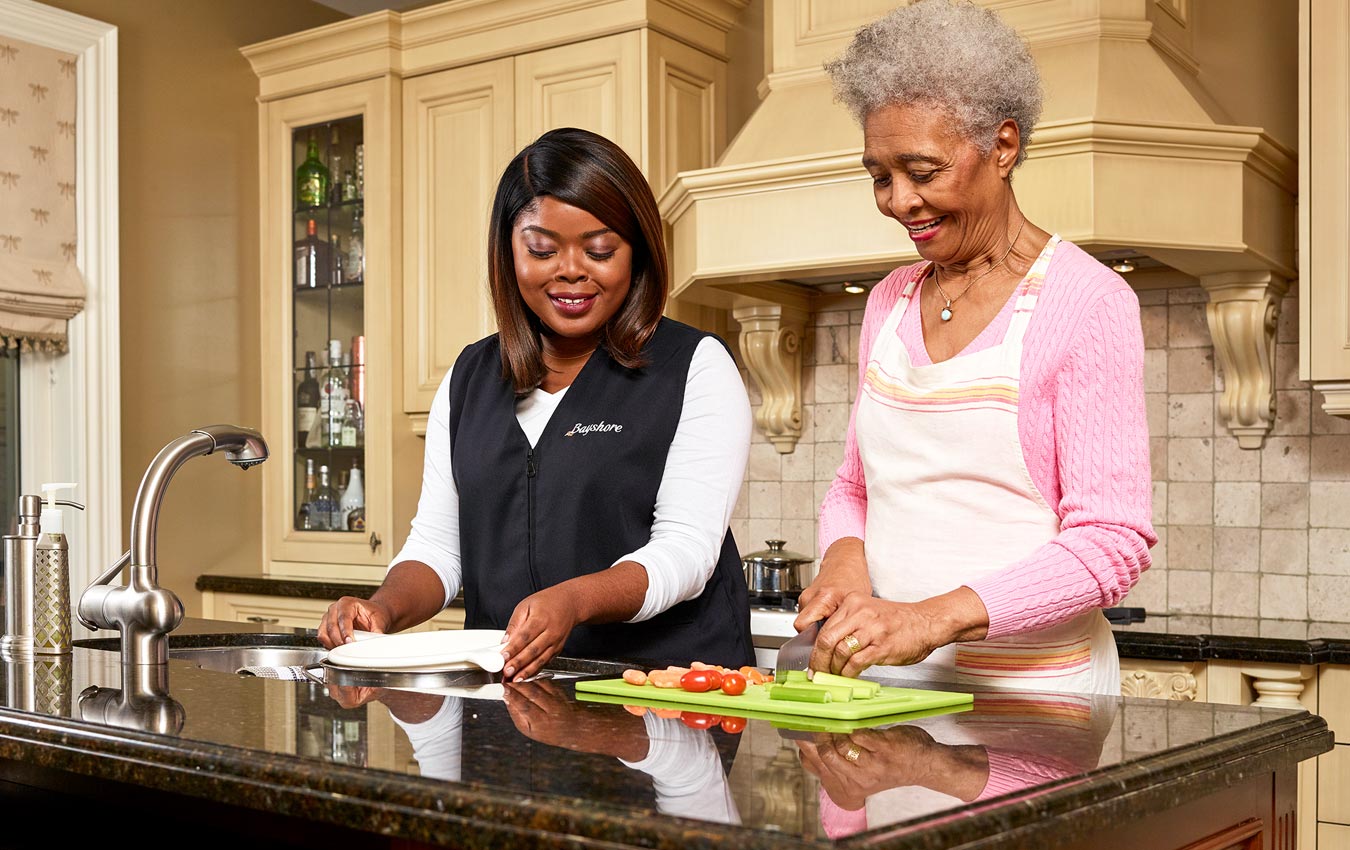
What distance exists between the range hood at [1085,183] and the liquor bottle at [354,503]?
1.20 meters

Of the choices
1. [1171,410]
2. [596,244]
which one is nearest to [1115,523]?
[596,244]

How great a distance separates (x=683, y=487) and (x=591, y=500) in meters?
0.10

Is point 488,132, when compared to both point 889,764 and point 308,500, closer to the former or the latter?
point 308,500

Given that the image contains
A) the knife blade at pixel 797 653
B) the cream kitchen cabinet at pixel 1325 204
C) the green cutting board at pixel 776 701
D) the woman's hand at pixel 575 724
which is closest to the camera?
the woman's hand at pixel 575 724

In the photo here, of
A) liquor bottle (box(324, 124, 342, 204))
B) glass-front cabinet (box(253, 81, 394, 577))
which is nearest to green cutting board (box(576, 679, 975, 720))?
glass-front cabinet (box(253, 81, 394, 577))

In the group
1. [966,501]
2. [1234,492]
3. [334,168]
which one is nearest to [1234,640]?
[1234,492]

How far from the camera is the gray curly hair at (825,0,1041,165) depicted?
131 centimetres

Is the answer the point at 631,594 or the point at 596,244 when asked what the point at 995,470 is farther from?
the point at 596,244

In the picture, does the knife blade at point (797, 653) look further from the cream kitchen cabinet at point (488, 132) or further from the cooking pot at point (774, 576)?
the cream kitchen cabinet at point (488, 132)

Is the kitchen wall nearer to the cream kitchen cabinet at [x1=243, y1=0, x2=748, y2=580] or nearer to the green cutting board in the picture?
the cream kitchen cabinet at [x1=243, y1=0, x2=748, y2=580]

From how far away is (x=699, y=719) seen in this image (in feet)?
3.41

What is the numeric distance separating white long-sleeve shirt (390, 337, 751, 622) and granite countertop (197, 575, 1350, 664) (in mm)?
1189

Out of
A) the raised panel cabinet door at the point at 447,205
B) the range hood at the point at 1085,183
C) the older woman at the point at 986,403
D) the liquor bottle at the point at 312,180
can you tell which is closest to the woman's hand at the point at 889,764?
the older woman at the point at 986,403

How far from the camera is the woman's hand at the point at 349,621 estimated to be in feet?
4.66
